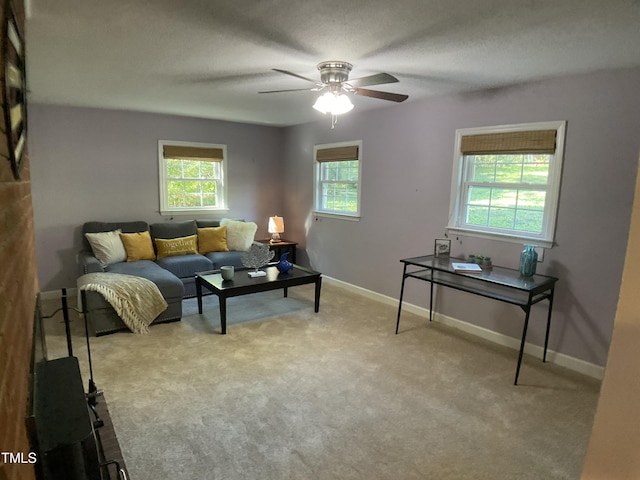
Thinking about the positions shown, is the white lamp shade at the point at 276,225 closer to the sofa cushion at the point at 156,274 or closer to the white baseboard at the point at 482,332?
the white baseboard at the point at 482,332

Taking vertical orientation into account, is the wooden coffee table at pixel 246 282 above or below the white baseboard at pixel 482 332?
above

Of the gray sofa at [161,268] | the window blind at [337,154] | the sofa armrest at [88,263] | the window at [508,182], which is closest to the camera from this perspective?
the window at [508,182]

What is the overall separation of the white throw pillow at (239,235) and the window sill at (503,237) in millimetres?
2799

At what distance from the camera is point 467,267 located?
3375 mm

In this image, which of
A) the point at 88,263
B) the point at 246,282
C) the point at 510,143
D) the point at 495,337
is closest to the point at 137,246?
the point at 88,263

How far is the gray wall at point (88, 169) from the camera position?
14.9ft

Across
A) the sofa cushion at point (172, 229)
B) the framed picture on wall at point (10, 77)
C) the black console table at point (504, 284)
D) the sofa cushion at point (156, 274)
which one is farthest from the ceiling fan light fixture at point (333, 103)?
the sofa cushion at point (172, 229)

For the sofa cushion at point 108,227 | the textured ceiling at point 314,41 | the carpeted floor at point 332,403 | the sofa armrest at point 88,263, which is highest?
the textured ceiling at point 314,41

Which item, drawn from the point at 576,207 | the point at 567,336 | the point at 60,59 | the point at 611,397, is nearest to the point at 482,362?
the point at 567,336

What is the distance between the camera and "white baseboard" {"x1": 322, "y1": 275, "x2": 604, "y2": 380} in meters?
3.07

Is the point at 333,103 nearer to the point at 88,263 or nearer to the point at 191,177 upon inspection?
the point at 88,263

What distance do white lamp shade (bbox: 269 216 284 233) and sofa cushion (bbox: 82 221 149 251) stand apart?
1.78 m

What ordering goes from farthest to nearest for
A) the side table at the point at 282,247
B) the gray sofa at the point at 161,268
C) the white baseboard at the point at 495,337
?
the side table at the point at 282,247 < the gray sofa at the point at 161,268 < the white baseboard at the point at 495,337

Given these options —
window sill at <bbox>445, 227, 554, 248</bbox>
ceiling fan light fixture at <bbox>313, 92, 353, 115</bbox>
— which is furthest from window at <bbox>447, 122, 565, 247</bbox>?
ceiling fan light fixture at <bbox>313, 92, 353, 115</bbox>
